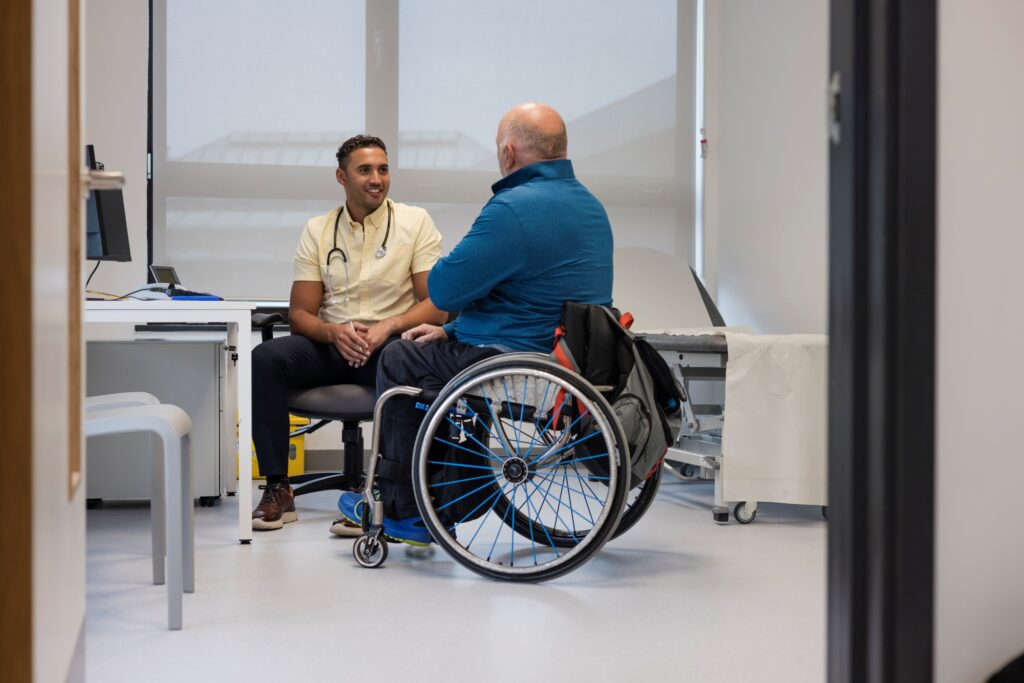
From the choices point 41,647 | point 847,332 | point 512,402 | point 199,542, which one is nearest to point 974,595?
point 847,332

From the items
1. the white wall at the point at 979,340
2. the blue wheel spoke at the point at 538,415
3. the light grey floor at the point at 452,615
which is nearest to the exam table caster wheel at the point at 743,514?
the light grey floor at the point at 452,615

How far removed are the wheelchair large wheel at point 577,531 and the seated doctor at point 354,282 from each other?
0.74 metres

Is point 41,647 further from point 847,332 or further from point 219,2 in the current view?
point 219,2

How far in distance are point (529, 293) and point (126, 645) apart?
1.19m

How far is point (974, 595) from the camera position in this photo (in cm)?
122

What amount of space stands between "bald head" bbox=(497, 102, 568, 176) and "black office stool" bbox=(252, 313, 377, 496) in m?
0.88

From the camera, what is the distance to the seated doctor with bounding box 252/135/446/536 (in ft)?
10.8

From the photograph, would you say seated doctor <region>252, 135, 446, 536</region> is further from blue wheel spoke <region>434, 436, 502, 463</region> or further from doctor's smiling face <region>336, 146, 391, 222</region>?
blue wheel spoke <region>434, 436, 502, 463</region>

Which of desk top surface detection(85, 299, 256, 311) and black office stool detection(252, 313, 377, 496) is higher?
desk top surface detection(85, 299, 256, 311)

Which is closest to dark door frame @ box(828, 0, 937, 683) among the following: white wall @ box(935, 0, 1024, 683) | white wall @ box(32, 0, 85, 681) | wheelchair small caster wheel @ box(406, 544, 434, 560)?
white wall @ box(935, 0, 1024, 683)

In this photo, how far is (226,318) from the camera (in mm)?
2773

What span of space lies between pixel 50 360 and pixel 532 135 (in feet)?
5.98

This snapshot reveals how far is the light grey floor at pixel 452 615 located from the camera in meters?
1.85

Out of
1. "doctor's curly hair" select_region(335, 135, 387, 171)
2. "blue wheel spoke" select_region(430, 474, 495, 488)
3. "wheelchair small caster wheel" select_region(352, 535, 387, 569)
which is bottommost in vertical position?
"wheelchair small caster wheel" select_region(352, 535, 387, 569)
